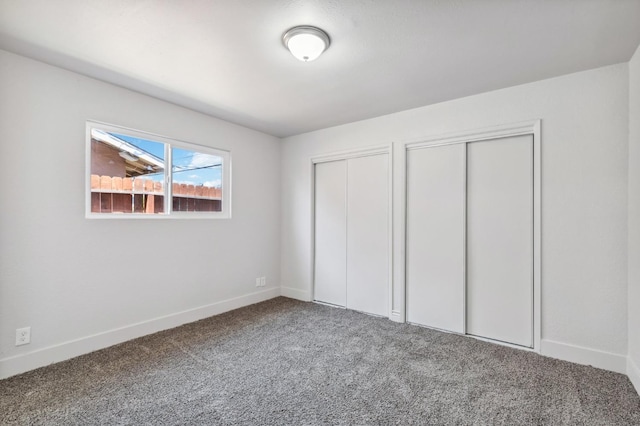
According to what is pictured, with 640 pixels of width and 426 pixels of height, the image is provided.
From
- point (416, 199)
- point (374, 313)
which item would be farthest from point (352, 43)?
point (374, 313)

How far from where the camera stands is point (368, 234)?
3.84 meters

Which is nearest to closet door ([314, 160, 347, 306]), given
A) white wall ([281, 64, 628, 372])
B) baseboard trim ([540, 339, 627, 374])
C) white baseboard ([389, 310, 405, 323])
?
white baseboard ([389, 310, 405, 323])

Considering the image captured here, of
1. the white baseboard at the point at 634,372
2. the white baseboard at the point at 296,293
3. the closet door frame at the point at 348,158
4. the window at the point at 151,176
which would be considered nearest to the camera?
the white baseboard at the point at 634,372

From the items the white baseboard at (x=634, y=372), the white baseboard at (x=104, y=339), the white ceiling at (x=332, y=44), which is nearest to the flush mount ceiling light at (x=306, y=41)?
the white ceiling at (x=332, y=44)

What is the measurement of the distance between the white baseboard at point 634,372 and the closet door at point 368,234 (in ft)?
6.67

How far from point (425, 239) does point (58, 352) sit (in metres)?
3.53

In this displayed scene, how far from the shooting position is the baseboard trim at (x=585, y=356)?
2.36m

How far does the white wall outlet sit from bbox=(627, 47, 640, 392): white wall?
14.6ft

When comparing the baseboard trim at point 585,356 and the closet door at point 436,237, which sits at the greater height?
the closet door at point 436,237

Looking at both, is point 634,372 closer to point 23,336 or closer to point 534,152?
point 534,152

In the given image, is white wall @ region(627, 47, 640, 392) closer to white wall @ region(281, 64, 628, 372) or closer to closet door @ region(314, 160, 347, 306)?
white wall @ region(281, 64, 628, 372)

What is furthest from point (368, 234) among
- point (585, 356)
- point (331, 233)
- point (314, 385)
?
point (585, 356)

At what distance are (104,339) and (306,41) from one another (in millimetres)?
3037

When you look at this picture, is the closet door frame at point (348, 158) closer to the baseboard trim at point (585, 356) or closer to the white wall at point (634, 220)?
the baseboard trim at point (585, 356)
